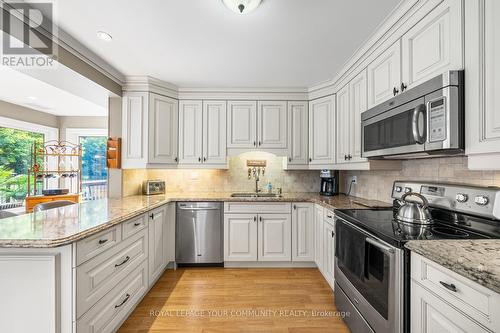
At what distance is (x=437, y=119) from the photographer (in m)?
1.27

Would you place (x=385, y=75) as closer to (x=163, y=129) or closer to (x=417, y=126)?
(x=417, y=126)

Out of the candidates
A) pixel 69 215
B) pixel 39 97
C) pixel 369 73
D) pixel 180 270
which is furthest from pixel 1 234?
pixel 39 97

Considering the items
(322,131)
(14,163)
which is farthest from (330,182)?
(14,163)

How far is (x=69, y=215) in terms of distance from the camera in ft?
5.93

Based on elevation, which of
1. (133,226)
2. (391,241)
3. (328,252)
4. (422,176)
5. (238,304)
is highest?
(422,176)

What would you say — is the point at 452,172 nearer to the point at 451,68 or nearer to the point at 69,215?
the point at 451,68

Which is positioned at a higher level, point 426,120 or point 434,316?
point 426,120

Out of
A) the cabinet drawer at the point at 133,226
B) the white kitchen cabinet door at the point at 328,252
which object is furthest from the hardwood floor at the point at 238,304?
the cabinet drawer at the point at 133,226

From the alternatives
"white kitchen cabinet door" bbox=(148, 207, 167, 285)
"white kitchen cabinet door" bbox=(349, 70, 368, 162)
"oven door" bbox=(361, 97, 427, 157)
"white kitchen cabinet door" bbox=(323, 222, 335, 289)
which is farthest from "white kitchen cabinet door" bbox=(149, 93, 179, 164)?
"oven door" bbox=(361, 97, 427, 157)

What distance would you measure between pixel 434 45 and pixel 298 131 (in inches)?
77.5

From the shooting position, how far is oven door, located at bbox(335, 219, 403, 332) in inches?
48.3

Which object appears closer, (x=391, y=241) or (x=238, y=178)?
(x=391, y=241)

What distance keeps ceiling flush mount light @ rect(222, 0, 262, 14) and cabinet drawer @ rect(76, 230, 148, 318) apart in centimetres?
186

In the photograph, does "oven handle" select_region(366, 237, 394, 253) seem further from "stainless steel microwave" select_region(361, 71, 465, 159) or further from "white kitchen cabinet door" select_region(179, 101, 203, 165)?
"white kitchen cabinet door" select_region(179, 101, 203, 165)
